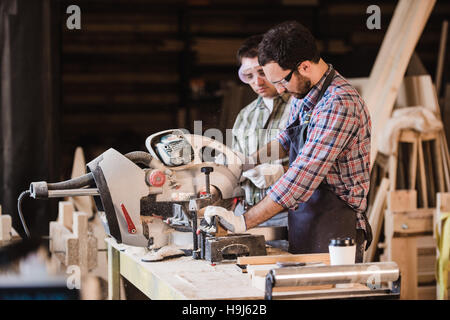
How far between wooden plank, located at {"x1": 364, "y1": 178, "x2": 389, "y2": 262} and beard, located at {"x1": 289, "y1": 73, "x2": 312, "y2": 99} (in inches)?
85.2

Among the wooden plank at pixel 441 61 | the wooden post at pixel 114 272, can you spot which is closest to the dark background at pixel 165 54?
the wooden plank at pixel 441 61

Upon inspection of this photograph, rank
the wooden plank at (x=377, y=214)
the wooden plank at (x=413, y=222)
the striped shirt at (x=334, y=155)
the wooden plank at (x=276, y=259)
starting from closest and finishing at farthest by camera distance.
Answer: the wooden plank at (x=276, y=259), the striped shirt at (x=334, y=155), the wooden plank at (x=413, y=222), the wooden plank at (x=377, y=214)

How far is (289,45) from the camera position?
254cm

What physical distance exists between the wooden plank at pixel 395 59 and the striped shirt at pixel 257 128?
150 cm

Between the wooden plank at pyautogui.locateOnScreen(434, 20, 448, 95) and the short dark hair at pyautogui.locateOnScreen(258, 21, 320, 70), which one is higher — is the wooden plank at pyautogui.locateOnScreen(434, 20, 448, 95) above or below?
above

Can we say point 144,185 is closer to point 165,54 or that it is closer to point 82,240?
point 82,240

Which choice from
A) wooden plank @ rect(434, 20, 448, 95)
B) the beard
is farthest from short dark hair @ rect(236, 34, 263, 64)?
wooden plank @ rect(434, 20, 448, 95)

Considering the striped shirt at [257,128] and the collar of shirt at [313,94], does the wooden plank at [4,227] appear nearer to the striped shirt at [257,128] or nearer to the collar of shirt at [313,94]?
the striped shirt at [257,128]

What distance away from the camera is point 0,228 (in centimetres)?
330

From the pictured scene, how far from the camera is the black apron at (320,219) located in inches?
102

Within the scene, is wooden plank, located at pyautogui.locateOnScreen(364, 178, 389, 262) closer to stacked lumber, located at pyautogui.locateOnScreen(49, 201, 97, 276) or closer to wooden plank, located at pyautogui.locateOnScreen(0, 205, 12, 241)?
stacked lumber, located at pyautogui.locateOnScreen(49, 201, 97, 276)

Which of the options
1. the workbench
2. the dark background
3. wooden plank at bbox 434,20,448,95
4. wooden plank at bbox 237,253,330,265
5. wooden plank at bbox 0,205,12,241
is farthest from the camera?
the dark background

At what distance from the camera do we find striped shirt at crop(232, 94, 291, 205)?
3.37 metres
